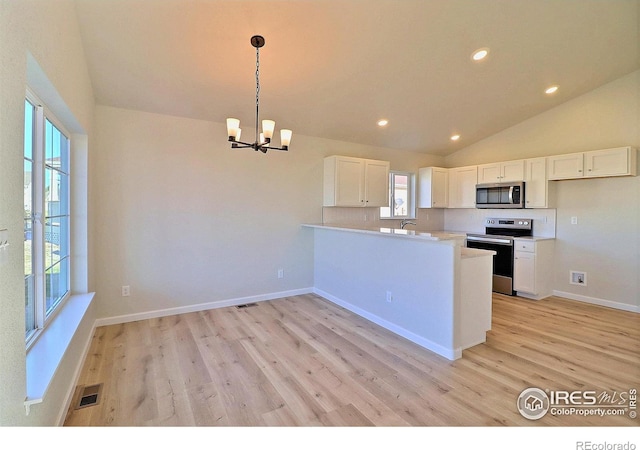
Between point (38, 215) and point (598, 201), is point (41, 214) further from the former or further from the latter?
point (598, 201)

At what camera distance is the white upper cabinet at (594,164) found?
3.74m

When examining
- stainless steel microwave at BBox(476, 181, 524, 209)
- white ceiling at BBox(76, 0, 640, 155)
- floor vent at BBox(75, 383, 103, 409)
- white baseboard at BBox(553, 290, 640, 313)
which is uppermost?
white ceiling at BBox(76, 0, 640, 155)

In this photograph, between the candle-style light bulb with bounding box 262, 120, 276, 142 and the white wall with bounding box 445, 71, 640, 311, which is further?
the white wall with bounding box 445, 71, 640, 311

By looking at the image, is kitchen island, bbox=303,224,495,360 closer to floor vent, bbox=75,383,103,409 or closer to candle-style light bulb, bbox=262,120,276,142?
candle-style light bulb, bbox=262,120,276,142

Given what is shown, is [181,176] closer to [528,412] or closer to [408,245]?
[408,245]

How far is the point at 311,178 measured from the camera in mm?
4738

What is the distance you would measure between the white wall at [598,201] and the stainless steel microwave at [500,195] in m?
0.46

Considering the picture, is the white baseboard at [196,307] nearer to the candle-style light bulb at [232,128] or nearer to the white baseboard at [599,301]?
the candle-style light bulb at [232,128]

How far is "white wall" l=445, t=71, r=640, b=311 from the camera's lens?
3.90 m

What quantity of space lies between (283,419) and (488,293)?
7.54 ft

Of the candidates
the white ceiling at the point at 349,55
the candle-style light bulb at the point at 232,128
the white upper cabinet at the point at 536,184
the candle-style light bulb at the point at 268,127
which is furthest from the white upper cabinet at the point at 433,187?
the candle-style light bulb at the point at 232,128

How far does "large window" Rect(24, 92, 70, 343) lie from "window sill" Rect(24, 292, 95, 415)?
8 centimetres

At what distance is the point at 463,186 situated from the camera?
5582mm

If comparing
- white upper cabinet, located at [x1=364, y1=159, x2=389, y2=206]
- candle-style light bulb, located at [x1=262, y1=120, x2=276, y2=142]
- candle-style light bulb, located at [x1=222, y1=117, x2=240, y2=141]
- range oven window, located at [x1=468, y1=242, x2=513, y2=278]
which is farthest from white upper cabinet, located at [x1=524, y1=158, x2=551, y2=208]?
candle-style light bulb, located at [x1=222, y1=117, x2=240, y2=141]
